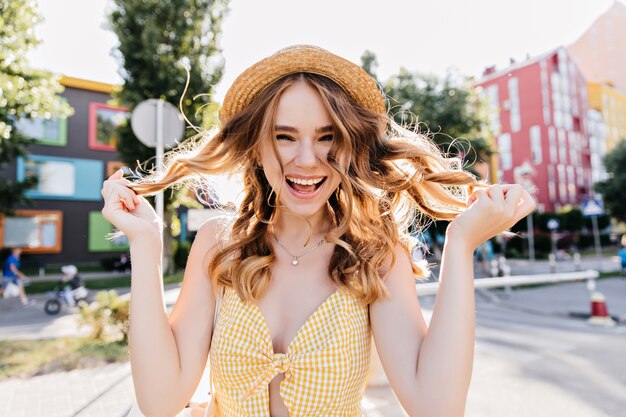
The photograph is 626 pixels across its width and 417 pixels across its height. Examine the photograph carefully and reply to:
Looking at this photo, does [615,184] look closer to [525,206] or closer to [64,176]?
[64,176]

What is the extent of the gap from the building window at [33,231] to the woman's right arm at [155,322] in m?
25.0

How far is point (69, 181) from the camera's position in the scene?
76.7 ft

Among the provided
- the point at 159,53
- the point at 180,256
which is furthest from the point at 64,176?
the point at 159,53

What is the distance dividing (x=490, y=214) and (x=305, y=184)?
0.62 meters

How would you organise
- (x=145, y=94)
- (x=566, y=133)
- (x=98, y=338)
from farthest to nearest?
(x=566, y=133) < (x=145, y=94) < (x=98, y=338)

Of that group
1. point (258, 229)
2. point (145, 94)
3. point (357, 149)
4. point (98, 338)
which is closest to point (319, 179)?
point (357, 149)

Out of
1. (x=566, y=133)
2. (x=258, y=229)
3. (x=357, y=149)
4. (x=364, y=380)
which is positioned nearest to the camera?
(x=364, y=380)

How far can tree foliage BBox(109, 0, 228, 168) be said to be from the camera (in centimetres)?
1410

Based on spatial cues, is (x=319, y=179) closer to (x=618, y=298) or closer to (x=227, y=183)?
(x=227, y=183)

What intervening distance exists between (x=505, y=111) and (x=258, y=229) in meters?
42.0

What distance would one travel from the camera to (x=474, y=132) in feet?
68.9

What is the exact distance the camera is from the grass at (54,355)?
4.85 m

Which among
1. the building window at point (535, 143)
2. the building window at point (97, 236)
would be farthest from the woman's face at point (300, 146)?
the building window at point (535, 143)

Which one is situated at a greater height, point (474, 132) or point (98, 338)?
point (474, 132)
